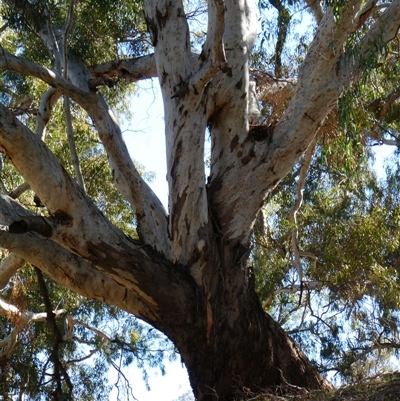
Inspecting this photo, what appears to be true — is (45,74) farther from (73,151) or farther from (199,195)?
(199,195)

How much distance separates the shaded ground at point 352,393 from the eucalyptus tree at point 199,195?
188mm

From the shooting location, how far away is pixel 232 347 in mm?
6305

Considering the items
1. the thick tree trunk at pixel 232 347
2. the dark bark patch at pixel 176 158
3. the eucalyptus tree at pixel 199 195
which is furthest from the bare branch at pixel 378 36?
the thick tree trunk at pixel 232 347

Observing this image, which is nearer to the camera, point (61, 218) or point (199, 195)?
point (61, 218)

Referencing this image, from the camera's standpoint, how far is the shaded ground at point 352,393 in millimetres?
5047

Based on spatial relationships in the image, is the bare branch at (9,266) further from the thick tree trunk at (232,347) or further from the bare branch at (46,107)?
the thick tree trunk at (232,347)

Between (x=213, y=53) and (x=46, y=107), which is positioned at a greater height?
(x=46, y=107)

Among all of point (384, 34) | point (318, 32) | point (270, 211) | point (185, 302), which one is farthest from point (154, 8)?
point (270, 211)

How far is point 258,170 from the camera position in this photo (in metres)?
6.59

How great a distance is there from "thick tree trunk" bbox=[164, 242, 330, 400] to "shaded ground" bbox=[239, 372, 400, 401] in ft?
0.51

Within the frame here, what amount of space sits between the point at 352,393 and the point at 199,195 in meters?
1.89

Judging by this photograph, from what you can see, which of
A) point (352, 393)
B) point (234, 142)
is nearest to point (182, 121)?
point (234, 142)

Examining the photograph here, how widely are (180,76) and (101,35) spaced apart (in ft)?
10.3

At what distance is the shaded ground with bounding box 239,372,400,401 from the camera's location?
5.05 m
